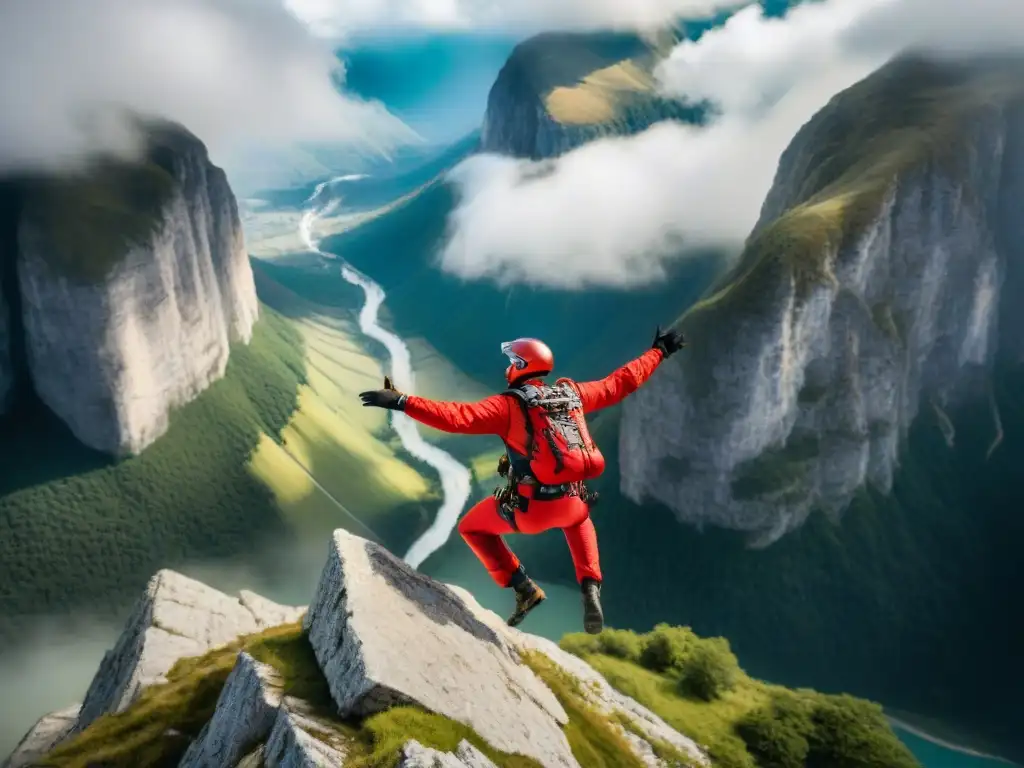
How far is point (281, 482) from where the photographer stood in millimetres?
105438

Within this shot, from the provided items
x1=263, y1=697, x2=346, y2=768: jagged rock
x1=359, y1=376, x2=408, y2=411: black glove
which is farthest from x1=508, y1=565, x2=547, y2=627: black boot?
x1=359, y1=376, x2=408, y2=411: black glove

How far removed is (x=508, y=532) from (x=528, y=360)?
526cm

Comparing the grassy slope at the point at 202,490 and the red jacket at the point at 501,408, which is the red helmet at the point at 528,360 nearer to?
the red jacket at the point at 501,408

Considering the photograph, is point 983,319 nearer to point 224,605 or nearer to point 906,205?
point 906,205

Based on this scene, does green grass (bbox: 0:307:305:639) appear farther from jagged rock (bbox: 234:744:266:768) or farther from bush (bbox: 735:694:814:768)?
jagged rock (bbox: 234:744:266:768)

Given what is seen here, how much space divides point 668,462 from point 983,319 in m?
56.0

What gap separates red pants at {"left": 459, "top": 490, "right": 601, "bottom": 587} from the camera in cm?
1888

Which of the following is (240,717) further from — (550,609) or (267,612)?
(550,609)

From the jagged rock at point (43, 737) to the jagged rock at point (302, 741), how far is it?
79.1 feet

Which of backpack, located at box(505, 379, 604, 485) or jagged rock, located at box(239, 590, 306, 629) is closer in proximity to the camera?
backpack, located at box(505, 379, 604, 485)

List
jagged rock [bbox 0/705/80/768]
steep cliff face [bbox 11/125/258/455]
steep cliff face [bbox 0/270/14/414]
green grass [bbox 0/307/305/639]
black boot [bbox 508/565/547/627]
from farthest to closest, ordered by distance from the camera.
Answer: steep cliff face [bbox 0/270/14/414], steep cliff face [bbox 11/125/258/455], green grass [bbox 0/307/305/639], jagged rock [bbox 0/705/80/768], black boot [bbox 508/565/547/627]

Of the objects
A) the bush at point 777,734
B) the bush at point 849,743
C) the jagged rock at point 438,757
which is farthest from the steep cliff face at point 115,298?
the bush at point 849,743

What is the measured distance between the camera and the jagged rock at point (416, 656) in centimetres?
1570

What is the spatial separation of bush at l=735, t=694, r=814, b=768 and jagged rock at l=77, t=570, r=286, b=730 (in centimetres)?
2802
